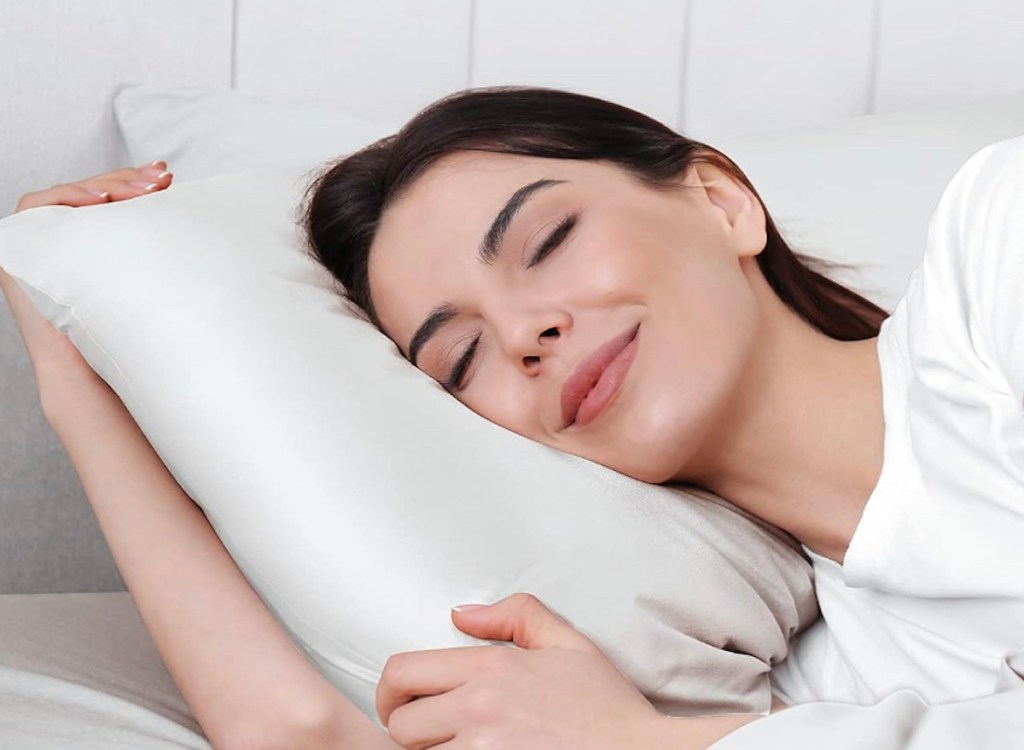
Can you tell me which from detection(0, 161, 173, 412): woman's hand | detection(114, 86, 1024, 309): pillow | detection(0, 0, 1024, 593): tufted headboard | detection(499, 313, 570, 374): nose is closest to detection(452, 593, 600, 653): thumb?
detection(499, 313, 570, 374): nose

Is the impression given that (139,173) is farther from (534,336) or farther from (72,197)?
(534,336)

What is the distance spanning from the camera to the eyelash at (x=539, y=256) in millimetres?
1042

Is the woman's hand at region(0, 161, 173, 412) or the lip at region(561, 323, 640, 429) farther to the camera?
the woman's hand at region(0, 161, 173, 412)

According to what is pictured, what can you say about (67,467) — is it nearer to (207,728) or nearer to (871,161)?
(207,728)

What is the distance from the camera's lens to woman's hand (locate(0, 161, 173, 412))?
115cm

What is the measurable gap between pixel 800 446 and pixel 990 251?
0.25m

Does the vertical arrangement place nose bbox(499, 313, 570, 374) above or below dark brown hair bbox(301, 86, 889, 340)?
below

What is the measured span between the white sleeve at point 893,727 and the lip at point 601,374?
325mm

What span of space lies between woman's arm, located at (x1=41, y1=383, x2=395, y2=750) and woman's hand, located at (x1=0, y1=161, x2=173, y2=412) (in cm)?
1

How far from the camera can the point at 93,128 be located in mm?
1624

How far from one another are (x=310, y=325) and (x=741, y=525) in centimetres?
41

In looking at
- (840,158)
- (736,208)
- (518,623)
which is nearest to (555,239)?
(736,208)

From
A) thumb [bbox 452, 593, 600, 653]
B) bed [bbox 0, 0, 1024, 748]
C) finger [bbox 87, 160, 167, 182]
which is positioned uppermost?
bed [bbox 0, 0, 1024, 748]

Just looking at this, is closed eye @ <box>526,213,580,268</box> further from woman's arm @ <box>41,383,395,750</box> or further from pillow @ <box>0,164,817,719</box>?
woman's arm @ <box>41,383,395,750</box>
